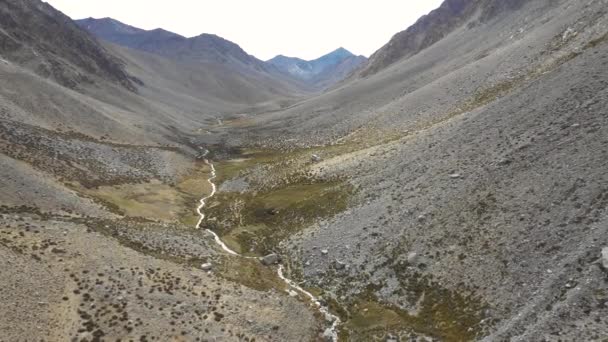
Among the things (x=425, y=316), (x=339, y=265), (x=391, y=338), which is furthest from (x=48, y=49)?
(x=425, y=316)

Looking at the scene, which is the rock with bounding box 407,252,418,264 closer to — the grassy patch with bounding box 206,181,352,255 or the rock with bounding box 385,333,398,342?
the rock with bounding box 385,333,398,342

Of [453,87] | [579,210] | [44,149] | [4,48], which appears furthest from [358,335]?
[4,48]

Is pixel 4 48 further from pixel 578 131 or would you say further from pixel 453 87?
pixel 578 131

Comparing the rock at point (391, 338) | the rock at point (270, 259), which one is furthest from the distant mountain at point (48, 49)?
the rock at point (391, 338)

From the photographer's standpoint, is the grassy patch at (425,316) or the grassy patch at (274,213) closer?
the grassy patch at (425,316)

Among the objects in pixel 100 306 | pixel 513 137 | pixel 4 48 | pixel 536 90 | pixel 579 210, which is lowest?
pixel 100 306

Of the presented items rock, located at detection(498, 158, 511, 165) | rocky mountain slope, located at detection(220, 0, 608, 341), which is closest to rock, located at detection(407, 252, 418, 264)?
rocky mountain slope, located at detection(220, 0, 608, 341)

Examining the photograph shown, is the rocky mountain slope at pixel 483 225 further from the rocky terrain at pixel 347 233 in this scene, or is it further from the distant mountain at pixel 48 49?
the distant mountain at pixel 48 49
